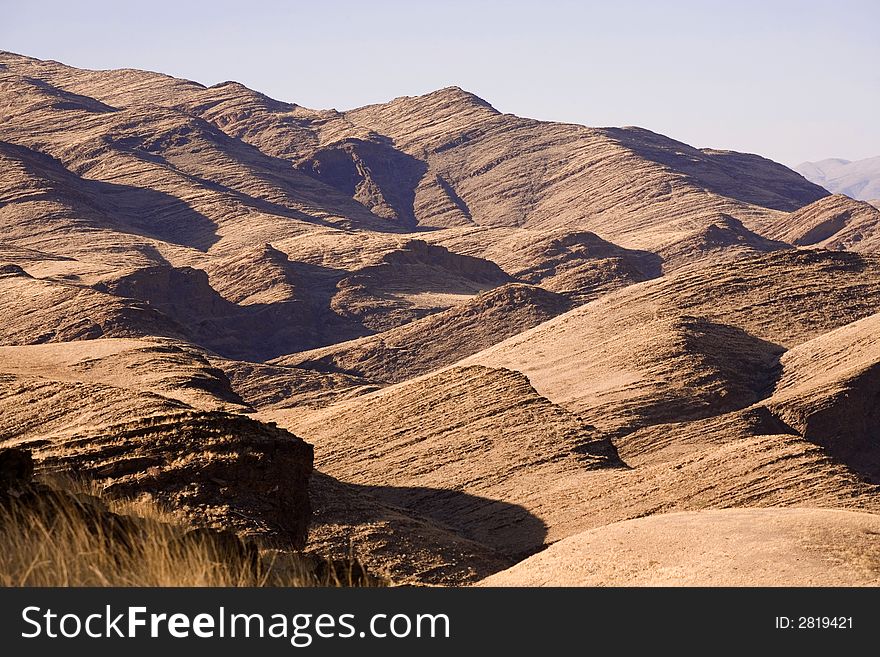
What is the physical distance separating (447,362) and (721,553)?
4475 centimetres

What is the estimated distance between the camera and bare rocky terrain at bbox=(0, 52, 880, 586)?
1811 cm

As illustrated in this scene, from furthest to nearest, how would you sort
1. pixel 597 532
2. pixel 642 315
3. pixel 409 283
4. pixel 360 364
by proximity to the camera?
pixel 409 283
pixel 360 364
pixel 642 315
pixel 597 532

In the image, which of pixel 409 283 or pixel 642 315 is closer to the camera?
pixel 642 315

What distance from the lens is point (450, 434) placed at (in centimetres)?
2888

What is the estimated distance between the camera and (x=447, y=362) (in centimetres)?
5684

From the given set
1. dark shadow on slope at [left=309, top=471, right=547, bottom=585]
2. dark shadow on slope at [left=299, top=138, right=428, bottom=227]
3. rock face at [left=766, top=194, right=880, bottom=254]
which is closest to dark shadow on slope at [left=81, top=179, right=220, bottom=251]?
dark shadow on slope at [left=299, top=138, right=428, bottom=227]

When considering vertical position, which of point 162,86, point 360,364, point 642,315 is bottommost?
point 360,364

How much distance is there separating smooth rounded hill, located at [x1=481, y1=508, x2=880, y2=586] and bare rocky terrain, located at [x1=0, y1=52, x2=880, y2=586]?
5 cm

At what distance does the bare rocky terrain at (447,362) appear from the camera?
713 inches

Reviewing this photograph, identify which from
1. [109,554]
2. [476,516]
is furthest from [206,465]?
[109,554]

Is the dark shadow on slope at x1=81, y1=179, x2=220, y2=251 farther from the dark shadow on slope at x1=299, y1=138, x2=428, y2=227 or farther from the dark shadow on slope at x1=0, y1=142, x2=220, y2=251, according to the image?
the dark shadow on slope at x1=299, y1=138, x2=428, y2=227

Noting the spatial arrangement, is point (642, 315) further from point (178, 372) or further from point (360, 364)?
point (360, 364)

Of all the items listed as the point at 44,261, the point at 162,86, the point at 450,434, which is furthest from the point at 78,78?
the point at 450,434

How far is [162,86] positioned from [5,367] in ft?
359
